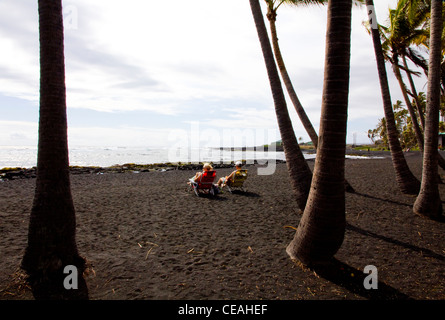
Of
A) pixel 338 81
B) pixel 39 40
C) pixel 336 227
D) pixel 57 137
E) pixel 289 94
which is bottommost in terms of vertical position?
pixel 336 227

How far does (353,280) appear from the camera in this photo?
404 centimetres

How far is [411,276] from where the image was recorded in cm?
418

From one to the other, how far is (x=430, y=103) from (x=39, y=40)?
8.29 m

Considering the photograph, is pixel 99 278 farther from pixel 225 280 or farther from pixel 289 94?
pixel 289 94

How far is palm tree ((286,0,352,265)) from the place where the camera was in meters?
3.91

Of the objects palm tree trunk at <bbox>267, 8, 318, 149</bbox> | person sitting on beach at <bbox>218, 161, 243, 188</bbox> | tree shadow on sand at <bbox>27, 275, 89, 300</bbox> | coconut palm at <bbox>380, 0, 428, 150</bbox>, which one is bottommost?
tree shadow on sand at <bbox>27, 275, 89, 300</bbox>

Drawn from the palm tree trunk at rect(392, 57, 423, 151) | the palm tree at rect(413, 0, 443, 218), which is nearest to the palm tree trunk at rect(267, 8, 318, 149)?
the palm tree at rect(413, 0, 443, 218)

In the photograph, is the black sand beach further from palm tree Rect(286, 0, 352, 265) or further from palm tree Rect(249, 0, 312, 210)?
palm tree Rect(249, 0, 312, 210)

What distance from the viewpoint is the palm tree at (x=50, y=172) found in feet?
12.2

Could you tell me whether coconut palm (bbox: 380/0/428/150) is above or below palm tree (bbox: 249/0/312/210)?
above

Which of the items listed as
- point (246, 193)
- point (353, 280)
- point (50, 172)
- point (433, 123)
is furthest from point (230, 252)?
point (246, 193)

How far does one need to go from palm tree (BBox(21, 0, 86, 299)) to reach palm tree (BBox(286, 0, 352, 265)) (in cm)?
341

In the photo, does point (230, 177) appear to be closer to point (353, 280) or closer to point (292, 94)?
point (292, 94)
